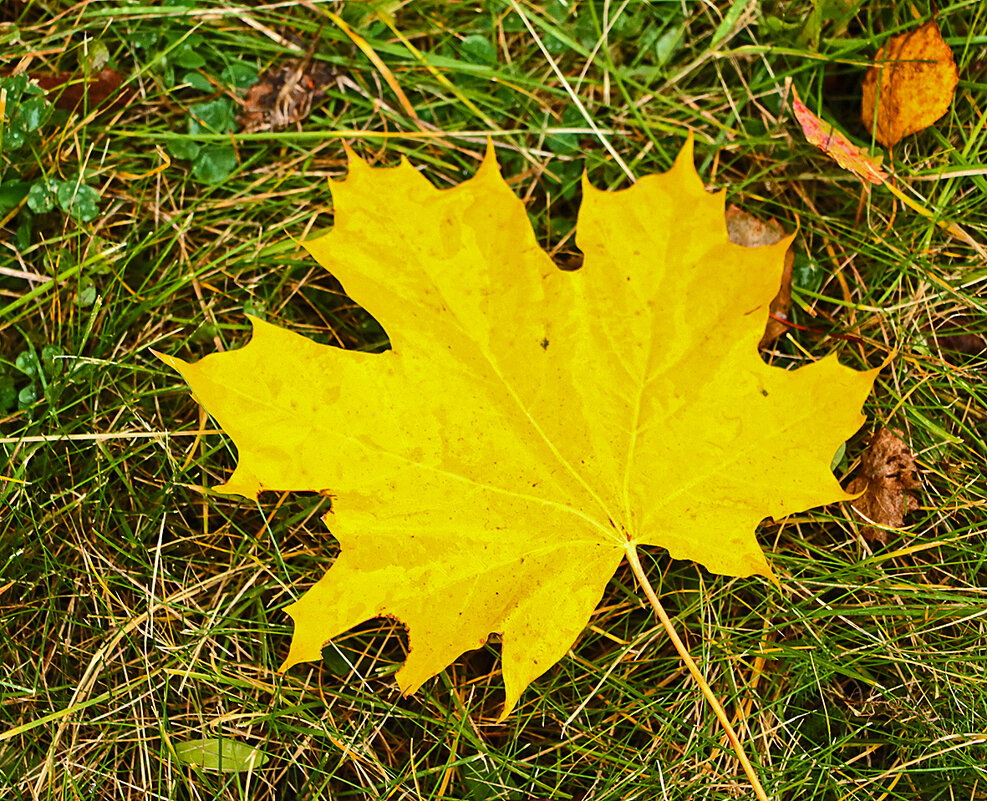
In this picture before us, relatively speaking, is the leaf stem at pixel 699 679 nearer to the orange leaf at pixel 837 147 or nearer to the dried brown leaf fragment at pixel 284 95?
the orange leaf at pixel 837 147

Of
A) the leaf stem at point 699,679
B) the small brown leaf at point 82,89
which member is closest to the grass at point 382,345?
the small brown leaf at point 82,89

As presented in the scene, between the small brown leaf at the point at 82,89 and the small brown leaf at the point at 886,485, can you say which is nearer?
the small brown leaf at the point at 886,485

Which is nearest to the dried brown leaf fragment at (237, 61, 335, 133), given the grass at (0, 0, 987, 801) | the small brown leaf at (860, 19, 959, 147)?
the grass at (0, 0, 987, 801)

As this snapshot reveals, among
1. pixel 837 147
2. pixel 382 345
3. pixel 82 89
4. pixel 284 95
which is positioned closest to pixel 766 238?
pixel 837 147

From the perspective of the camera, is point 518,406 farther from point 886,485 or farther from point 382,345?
point 886,485

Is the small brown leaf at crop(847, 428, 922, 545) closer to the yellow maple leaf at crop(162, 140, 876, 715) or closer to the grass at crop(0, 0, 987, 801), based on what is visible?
the grass at crop(0, 0, 987, 801)
